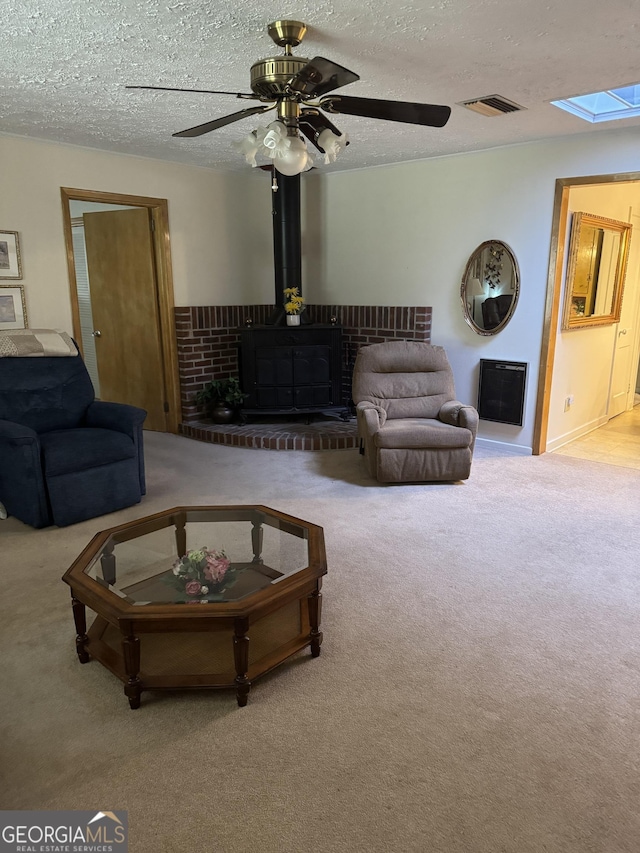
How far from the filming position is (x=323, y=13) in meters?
2.28

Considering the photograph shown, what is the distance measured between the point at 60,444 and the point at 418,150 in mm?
3459

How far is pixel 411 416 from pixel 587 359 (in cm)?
195

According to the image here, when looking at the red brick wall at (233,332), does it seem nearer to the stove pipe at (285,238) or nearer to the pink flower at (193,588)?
the stove pipe at (285,238)

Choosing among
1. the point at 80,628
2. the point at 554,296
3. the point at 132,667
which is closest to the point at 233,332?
the point at 554,296

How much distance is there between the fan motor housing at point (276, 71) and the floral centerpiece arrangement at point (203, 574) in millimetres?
1770

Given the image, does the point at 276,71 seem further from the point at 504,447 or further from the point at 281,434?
the point at 504,447

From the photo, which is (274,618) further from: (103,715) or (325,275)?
(325,275)

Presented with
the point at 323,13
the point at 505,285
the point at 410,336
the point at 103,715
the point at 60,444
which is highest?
the point at 323,13

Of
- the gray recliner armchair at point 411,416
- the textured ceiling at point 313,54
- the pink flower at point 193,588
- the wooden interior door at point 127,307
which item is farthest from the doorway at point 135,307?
the pink flower at point 193,588

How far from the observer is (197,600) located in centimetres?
199

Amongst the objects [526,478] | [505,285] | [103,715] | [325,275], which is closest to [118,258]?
[325,275]

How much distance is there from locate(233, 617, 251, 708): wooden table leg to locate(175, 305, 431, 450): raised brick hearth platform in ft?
9.85

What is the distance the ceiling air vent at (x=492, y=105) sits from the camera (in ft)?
10.9

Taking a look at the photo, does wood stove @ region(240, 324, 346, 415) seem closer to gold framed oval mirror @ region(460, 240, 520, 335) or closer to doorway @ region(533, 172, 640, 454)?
gold framed oval mirror @ region(460, 240, 520, 335)
